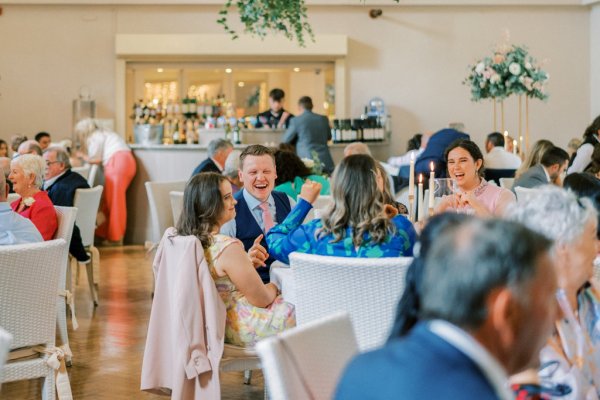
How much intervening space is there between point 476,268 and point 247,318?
2724 millimetres

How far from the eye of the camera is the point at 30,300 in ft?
13.1

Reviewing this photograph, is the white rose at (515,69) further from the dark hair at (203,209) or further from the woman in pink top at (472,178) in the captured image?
the dark hair at (203,209)

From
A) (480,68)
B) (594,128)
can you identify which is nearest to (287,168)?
(594,128)

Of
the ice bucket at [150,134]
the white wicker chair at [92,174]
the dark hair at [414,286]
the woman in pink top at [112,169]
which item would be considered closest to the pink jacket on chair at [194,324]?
the dark hair at [414,286]

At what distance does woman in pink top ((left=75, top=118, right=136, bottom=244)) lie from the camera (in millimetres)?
11422

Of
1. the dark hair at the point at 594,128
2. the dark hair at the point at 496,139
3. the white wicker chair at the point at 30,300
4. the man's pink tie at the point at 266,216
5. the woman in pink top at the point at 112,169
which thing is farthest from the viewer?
the woman in pink top at the point at 112,169

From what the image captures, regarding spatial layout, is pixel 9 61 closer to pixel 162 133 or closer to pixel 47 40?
pixel 47 40

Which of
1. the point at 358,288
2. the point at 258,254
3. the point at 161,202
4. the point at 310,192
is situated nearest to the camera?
the point at 358,288

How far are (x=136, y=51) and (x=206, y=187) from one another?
9539mm

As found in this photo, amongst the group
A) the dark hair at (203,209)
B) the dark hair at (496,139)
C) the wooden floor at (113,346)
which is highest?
the dark hair at (496,139)

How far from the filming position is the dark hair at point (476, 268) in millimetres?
1589

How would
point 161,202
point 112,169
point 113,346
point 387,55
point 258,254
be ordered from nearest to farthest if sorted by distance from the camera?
point 258,254 < point 113,346 < point 161,202 < point 112,169 < point 387,55

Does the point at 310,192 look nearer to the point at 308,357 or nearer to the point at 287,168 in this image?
the point at 308,357

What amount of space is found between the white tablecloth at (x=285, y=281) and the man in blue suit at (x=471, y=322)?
8.33ft
